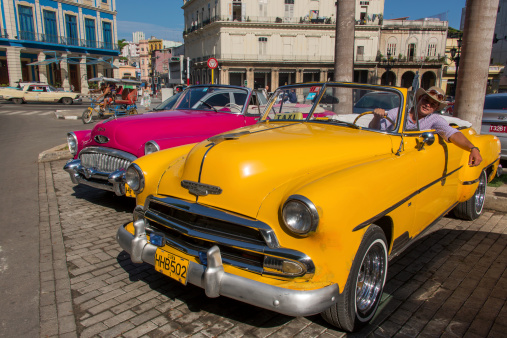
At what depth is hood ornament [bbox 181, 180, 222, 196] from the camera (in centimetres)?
261

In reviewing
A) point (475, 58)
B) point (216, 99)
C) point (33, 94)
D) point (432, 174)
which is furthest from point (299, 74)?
point (432, 174)

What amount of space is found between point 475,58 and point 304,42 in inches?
1903

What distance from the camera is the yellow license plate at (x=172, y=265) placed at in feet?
8.41

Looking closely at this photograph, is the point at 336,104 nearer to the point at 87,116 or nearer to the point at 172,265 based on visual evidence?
the point at 172,265

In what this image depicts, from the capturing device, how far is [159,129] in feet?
17.0

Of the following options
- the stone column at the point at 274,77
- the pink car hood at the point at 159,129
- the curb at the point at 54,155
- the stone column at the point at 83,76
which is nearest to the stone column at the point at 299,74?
the stone column at the point at 274,77

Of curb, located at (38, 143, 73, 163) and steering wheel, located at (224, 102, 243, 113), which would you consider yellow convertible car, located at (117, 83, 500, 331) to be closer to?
steering wheel, located at (224, 102, 243, 113)

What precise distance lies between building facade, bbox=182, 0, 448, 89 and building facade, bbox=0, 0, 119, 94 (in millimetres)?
15081

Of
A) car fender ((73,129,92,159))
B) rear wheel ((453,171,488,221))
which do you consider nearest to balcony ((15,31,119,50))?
car fender ((73,129,92,159))

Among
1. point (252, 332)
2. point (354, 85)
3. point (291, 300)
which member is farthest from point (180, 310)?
point (354, 85)

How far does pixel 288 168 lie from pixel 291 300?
0.92m

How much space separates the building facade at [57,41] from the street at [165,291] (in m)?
35.4

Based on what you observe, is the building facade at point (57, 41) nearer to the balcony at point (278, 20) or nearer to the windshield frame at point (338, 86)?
the balcony at point (278, 20)

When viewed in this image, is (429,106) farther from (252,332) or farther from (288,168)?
(252,332)
